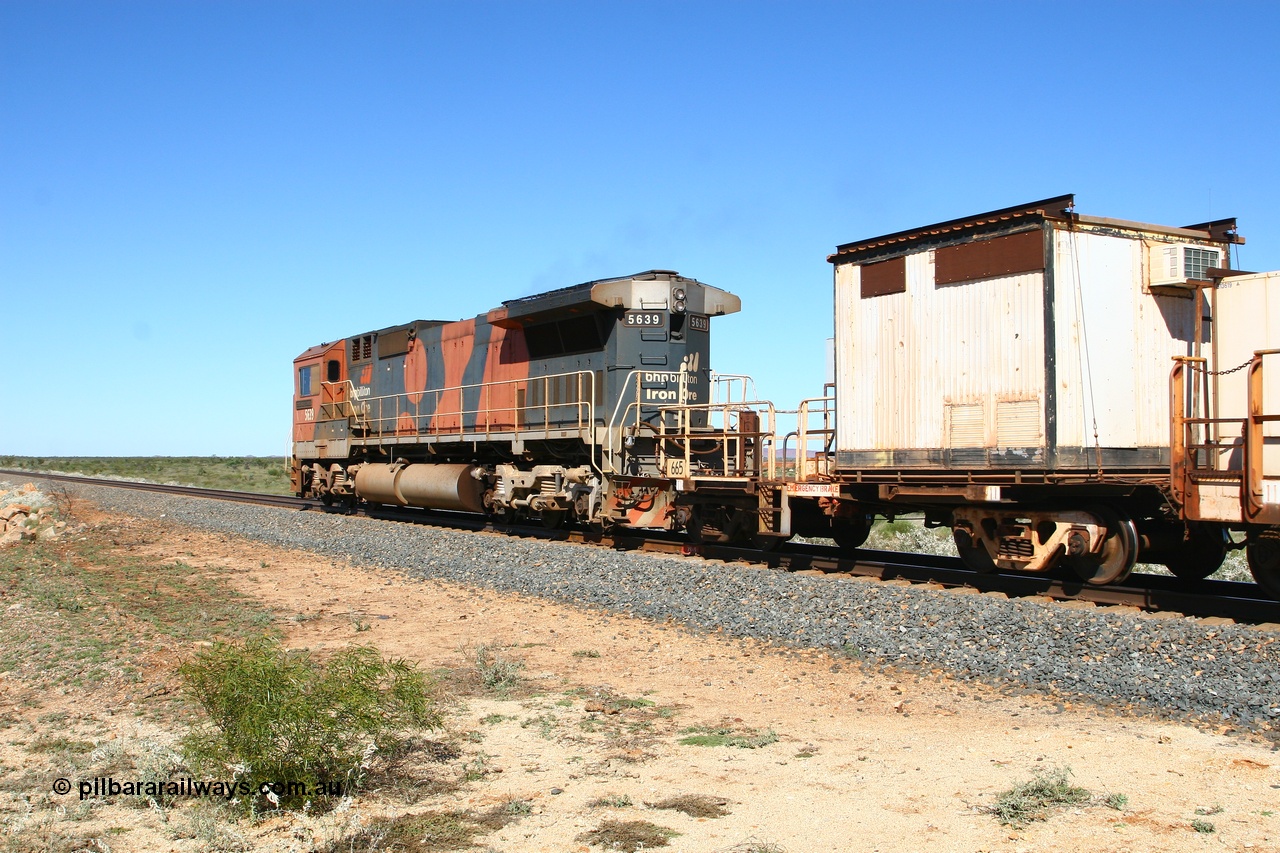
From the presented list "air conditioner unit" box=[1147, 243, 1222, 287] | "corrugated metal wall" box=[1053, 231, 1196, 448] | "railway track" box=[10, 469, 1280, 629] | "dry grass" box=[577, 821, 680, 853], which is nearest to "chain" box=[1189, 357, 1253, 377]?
"corrugated metal wall" box=[1053, 231, 1196, 448]

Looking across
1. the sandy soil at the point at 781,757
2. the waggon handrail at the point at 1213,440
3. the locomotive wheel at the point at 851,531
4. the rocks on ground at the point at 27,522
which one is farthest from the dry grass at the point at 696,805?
the rocks on ground at the point at 27,522

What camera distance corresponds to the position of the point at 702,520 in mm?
14969

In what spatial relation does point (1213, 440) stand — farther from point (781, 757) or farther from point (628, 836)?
point (628, 836)

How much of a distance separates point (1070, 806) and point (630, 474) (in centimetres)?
1132

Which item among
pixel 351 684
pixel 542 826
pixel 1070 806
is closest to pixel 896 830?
pixel 1070 806

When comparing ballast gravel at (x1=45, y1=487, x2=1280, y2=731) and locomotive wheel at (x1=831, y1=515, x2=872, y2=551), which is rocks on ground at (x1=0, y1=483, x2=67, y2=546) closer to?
ballast gravel at (x1=45, y1=487, x2=1280, y2=731)

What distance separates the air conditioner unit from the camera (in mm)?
10125

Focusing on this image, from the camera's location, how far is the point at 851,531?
1373cm

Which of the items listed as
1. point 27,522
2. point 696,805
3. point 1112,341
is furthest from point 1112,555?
point 27,522

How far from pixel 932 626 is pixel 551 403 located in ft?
32.8

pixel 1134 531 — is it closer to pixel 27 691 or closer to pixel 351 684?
pixel 351 684

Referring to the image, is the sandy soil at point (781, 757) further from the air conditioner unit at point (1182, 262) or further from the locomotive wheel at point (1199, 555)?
the air conditioner unit at point (1182, 262)

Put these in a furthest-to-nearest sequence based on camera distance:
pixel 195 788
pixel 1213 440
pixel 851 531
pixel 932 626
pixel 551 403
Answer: pixel 551 403 → pixel 851 531 → pixel 1213 440 → pixel 932 626 → pixel 195 788

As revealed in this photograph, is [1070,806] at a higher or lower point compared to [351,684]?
lower
